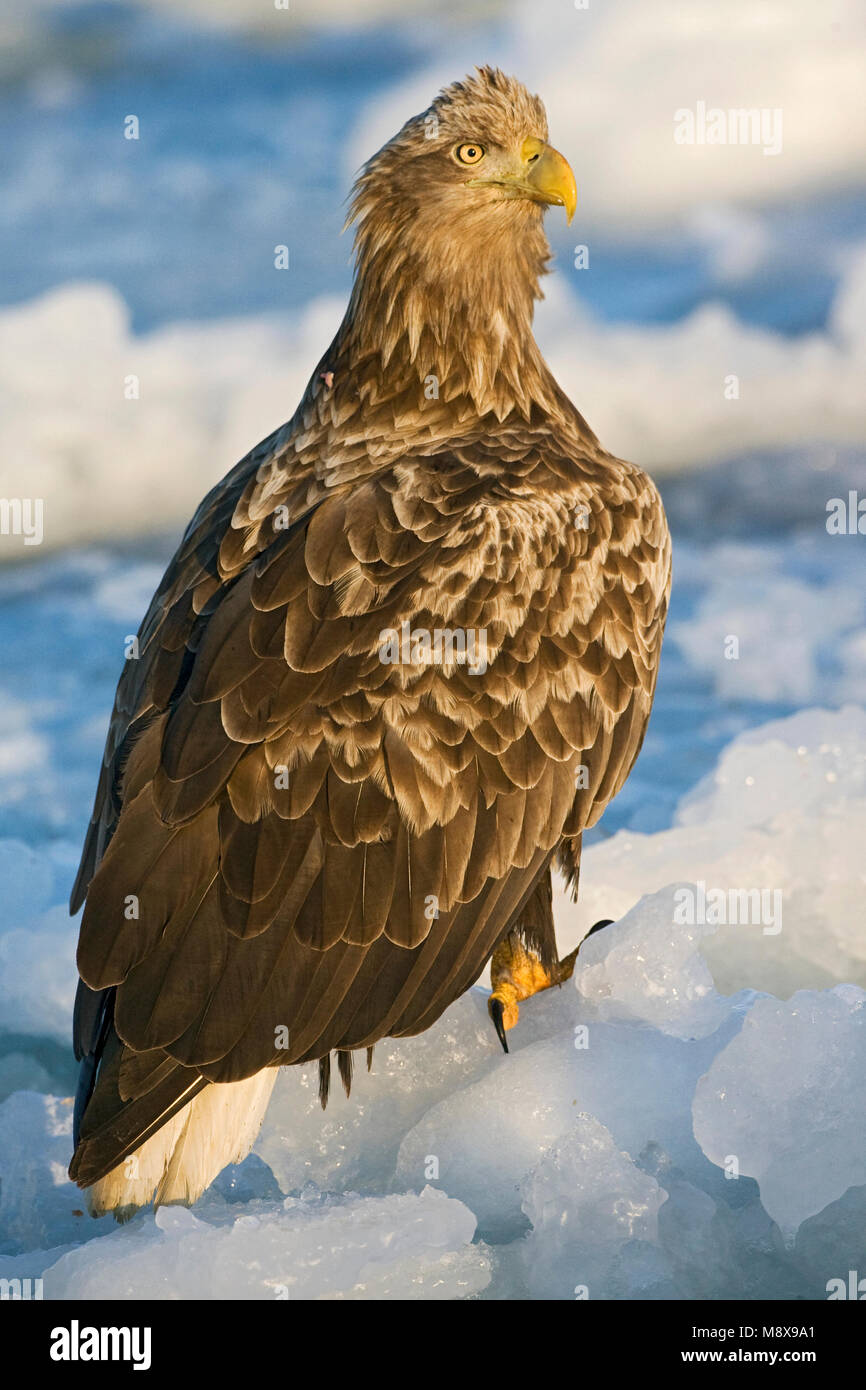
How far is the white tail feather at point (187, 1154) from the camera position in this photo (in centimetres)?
400

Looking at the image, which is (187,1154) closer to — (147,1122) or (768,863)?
(147,1122)

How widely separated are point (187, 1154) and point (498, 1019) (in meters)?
1.09

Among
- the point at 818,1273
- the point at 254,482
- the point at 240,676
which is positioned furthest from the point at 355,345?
the point at 818,1273

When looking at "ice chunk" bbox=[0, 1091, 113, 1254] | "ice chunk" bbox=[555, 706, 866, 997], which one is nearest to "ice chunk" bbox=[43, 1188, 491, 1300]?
"ice chunk" bbox=[0, 1091, 113, 1254]

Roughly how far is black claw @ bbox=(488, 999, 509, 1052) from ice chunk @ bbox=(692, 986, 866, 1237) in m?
0.71

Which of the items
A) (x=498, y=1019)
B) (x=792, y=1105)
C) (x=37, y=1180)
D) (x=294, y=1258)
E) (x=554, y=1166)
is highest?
(x=498, y=1019)

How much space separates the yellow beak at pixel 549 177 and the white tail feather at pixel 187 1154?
9.96ft

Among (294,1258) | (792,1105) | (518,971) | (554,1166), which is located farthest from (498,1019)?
(294,1258)

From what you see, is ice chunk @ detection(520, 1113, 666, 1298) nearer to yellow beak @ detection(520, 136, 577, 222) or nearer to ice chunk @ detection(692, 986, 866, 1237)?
ice chunk @ detection(692, 986, 866, 1237)

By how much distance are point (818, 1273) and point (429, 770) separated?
1753 mm

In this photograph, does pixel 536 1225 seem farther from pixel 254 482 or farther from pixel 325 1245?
pixel 254 482

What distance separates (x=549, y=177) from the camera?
4.89m

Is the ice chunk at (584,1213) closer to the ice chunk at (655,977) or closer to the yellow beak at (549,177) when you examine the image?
the ice chunk at (655,977)

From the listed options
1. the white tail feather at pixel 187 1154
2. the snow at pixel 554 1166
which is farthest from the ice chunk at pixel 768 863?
the white tail feather at pixel 187 1154
